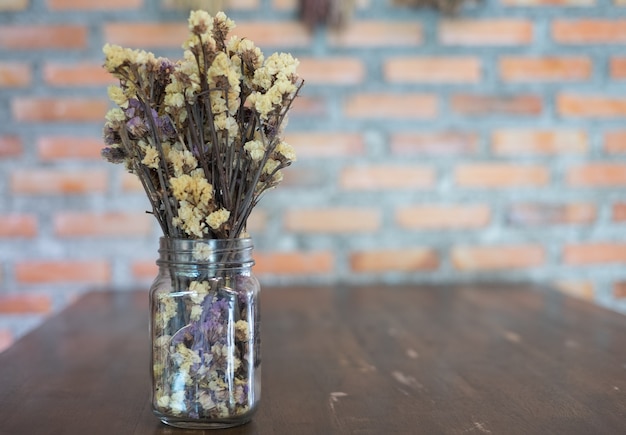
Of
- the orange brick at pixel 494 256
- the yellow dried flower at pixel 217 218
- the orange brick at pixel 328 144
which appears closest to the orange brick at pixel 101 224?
the orange brick at pixel 328 144

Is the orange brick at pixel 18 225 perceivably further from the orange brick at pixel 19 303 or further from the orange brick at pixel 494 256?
the orange brick at pixel 494 256

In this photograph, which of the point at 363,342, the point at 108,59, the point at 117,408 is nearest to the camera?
the point at 108,59

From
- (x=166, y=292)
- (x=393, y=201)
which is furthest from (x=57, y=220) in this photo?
(x=166, y=292)

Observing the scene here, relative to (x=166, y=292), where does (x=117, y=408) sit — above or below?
below

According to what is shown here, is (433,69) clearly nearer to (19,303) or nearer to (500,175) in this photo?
(500,175)

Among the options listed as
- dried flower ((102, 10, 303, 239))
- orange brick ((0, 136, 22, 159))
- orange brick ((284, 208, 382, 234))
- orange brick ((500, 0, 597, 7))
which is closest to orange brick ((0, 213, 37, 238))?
orange brick ((0, 136, 22, 159))

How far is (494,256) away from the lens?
1.60 metres

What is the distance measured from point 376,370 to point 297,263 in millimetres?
782

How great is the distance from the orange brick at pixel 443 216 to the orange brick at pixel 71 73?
81 cm

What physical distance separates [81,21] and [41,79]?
17 centimetres

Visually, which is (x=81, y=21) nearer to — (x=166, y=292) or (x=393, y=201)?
(x=393, y=201)

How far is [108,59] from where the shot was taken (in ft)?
1.85

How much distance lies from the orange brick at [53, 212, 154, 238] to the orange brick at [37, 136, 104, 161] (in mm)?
140

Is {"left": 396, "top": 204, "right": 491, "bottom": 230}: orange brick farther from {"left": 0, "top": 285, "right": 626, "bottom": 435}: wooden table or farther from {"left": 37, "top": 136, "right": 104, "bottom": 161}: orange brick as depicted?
{"left": 37, "top": 136, "right": 104, "bottom": 161}: orange brick
